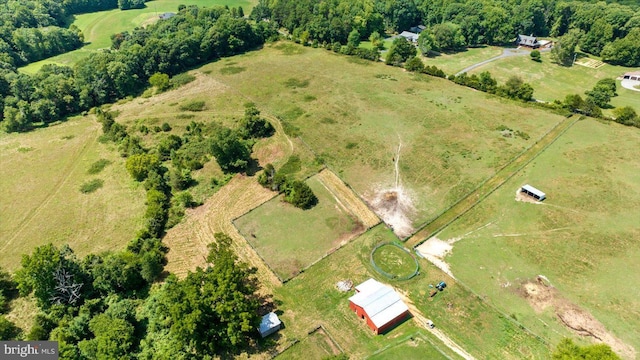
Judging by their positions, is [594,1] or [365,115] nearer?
[365,115]

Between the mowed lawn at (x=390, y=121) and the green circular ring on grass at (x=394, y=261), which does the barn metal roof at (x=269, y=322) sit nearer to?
the green circular ring on grass at (x=394, y=261)

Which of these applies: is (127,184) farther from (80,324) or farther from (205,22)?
(205,22)

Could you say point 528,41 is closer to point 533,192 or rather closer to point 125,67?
point 533,192

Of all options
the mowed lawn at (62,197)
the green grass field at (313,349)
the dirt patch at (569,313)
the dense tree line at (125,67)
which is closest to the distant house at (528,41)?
the dense tree line at (125,67)

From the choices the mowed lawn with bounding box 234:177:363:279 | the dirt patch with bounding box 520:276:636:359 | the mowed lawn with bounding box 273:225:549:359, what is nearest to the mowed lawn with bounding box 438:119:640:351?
the dirt patch with bounding box 520:276:636:359

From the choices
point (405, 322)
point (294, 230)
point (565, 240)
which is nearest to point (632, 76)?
point (565, 240)

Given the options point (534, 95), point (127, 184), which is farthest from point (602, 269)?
point (127, 184)
